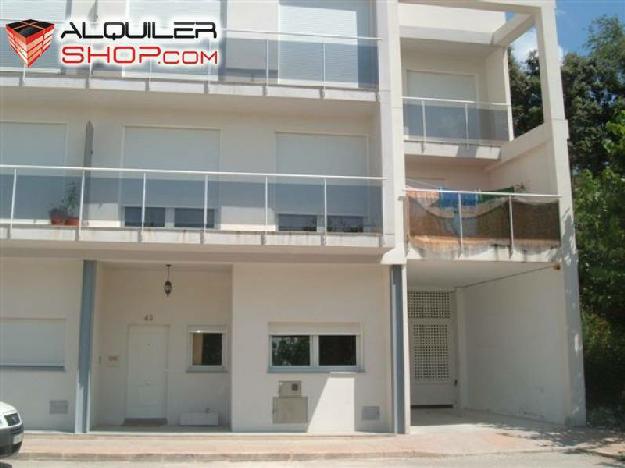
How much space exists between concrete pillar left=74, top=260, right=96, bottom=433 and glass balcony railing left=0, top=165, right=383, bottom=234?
1132mm

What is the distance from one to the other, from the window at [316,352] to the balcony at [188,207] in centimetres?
230

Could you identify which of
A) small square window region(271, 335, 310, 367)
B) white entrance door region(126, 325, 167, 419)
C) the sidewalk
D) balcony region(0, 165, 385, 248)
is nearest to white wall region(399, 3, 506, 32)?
balcony region(0, 165, 385, 248)

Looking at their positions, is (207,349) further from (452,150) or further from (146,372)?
(452,150)

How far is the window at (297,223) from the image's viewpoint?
13.4 meters

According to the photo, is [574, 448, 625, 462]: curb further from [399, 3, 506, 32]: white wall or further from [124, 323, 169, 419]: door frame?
[399, 3, 506, 32]: white wall

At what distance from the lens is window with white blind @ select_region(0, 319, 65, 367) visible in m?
13.7

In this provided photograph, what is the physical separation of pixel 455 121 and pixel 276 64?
5.20 meters

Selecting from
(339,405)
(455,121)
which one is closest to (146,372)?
(339,405)

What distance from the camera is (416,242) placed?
46.4 ft

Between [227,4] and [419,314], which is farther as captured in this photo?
[419,314]

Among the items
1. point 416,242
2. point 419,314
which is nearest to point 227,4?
point 416,242

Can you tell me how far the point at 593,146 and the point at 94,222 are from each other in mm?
16758

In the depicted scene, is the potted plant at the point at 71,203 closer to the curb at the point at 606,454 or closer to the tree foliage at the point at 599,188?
the curb at the point at 606,454

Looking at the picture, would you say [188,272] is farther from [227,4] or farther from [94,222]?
[227,4]
